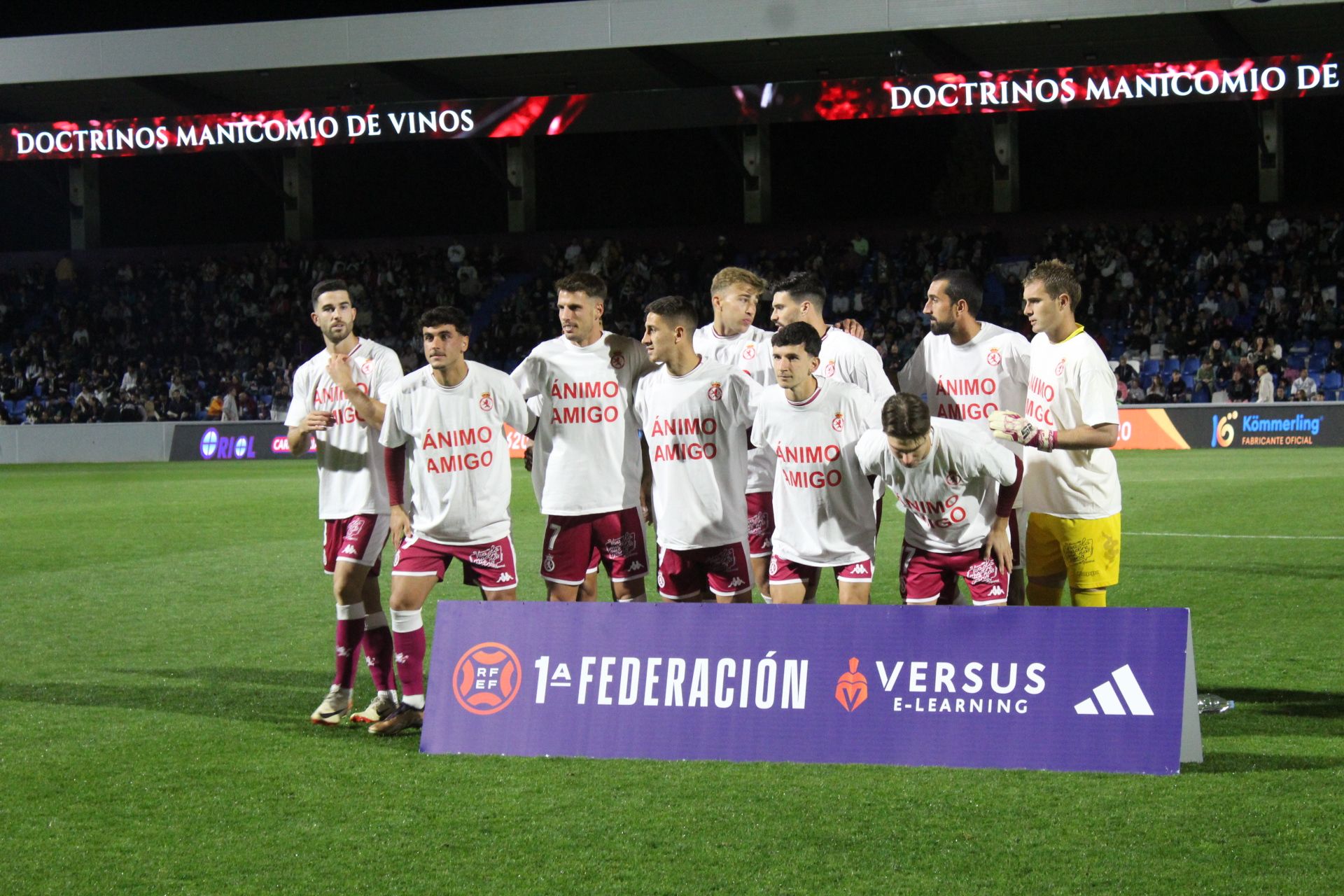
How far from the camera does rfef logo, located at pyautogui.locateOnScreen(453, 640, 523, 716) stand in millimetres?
5832

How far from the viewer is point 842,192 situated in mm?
38281

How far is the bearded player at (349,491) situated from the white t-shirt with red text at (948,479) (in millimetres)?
2207

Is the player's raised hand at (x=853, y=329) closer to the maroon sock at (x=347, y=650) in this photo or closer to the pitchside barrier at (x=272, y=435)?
the maroon sock at (x=347, y=650)

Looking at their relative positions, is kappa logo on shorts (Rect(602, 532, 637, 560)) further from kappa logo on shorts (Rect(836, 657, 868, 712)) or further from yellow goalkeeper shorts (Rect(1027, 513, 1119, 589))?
yellow goalkeeper shorts (Rect(1027, 513, 1119, 589))

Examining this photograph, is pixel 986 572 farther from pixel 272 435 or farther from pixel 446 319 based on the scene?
pixel 272 435

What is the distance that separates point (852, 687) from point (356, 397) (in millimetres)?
2508

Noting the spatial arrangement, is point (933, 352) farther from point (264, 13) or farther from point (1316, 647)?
point (264, 13)

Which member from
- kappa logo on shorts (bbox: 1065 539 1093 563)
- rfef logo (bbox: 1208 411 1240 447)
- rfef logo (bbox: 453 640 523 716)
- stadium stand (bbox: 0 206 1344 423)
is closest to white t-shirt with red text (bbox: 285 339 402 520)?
rfef logo (bbox: 453 640 523 716)

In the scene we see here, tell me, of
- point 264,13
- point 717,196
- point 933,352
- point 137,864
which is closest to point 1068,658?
point 933,352

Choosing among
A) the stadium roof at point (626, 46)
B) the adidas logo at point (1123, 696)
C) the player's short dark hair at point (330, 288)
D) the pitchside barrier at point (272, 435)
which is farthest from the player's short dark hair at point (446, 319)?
the stadium roof at point (626, 46)

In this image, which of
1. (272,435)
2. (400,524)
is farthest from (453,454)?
(272,435)

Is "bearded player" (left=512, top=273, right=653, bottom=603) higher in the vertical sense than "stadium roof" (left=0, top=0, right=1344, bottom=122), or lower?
lower

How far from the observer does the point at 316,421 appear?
661 cm

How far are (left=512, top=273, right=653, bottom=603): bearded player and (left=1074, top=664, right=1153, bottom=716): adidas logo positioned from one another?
7.49ft
